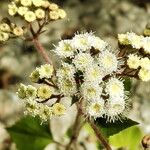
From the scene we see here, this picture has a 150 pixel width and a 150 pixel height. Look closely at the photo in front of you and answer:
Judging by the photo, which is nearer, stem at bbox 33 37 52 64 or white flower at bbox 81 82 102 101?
white flower at bbox 81 82 102 101

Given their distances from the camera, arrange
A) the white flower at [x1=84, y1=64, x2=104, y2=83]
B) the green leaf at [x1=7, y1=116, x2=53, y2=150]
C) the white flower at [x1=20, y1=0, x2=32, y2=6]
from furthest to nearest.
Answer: the green leaf at [x1=7, y1=116, x2=53, y2=150]
the white flower at [x1=20, y1=0, x2=32, y2=6]
the white flower at [x1=84, y1=64, x2=104, y2=83]

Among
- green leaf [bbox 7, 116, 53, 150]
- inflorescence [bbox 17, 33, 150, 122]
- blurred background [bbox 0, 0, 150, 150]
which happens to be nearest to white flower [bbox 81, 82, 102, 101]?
inflorescence [bbox 17, 33, 150, 122]

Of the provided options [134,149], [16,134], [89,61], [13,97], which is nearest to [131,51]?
[89,61]

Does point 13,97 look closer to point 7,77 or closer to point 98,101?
point 7,77

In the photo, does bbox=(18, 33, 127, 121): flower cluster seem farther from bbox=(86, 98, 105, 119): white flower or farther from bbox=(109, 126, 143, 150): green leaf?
bbox=(109, 126, 143, 150): green leaf

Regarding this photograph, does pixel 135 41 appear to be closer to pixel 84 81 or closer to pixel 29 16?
pixel 84 81

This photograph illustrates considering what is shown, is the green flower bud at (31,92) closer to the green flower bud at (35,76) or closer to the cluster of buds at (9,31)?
the green flower bud at (35,76)
